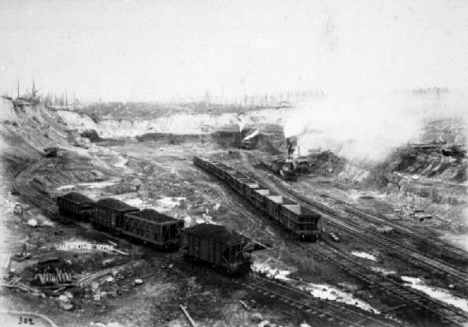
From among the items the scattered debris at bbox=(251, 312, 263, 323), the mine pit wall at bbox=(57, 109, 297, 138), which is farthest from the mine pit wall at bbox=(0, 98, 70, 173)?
the scattered debris at bbox=(251, 312, 263, 323)

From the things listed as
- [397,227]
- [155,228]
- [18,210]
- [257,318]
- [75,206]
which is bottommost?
[397,227]

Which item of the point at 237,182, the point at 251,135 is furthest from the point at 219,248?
the point at 251,135

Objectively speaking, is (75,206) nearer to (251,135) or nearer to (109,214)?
(109,214)

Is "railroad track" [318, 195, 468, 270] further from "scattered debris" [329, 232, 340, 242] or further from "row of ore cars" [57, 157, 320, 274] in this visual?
"row of ore cars" [57, 157, 320, 274]

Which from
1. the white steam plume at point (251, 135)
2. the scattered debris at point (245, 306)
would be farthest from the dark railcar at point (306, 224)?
the white steam plume at point (251, 135)

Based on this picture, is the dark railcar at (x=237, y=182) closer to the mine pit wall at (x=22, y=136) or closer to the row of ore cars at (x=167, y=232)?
the row of ore cars at (x=167, y=232)
